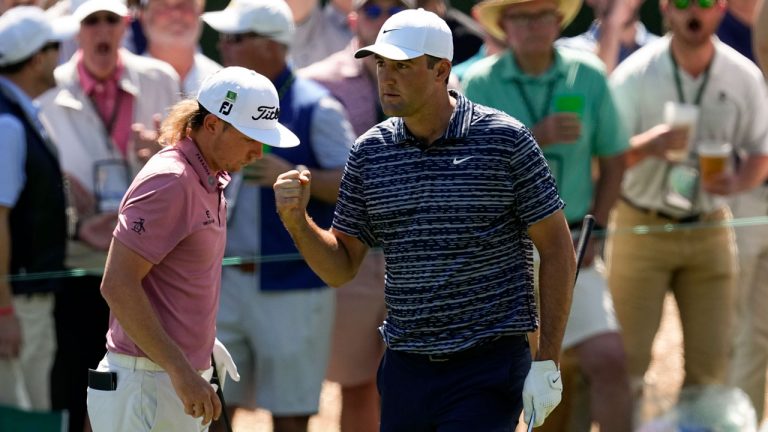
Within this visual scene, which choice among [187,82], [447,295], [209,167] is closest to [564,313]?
[447,295]

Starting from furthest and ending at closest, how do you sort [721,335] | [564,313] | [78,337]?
[721,335]
[78,337]
[564,313]

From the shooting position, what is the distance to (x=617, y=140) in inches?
252

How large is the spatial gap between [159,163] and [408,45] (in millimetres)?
810

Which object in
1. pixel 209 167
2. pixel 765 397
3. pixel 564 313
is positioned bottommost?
pixel 765 397

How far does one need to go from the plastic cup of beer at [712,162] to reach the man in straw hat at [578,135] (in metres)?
0.38

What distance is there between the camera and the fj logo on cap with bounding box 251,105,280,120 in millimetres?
4477

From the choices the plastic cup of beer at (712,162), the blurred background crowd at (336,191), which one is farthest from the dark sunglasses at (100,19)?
the plastic cup of beer at (712,162)

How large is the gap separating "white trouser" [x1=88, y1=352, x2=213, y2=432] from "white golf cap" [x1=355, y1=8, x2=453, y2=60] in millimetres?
1150

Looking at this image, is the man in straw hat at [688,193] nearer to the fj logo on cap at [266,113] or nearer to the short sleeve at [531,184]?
the short sleeve at [531,184]

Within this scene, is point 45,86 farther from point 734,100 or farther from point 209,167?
point 734,100

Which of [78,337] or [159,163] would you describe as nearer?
[159,163]

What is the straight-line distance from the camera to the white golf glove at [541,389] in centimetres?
432

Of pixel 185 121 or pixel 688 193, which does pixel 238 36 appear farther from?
pixel 688 193

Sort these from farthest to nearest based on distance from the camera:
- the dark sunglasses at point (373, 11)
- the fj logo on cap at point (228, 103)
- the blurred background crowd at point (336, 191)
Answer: the dark sunglasses at point (373, 11), the blurred background crowd at point (336, 191), the fj logo on cap at point (228, 103)
